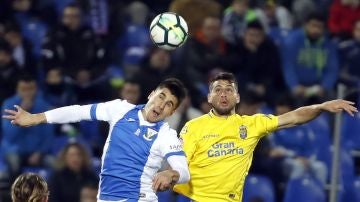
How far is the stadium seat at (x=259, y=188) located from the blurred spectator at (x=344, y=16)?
386cm

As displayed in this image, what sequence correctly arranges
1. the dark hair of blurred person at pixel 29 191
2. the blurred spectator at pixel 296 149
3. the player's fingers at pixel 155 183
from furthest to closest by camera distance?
the blurred spectator at pixel 296 149 → the player's fingers at pixel 155 183 → the dark hair of blurred person at pixel 29 191

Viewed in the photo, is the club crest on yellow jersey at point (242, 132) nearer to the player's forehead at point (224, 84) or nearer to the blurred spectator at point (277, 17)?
the player's forehead at point (224, 84)

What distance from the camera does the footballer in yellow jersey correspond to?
9930 millimetres

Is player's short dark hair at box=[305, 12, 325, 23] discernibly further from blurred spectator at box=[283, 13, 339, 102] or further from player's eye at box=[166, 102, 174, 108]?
player's eye at box=[166, 102, 174, 108]

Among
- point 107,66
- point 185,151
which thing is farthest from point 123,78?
point 185,151

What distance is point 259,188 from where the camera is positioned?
13.2 meters

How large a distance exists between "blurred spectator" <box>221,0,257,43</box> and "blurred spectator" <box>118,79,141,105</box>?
7.25 ft

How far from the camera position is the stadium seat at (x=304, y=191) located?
509 inches

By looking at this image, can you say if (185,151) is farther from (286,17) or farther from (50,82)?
(286,17)

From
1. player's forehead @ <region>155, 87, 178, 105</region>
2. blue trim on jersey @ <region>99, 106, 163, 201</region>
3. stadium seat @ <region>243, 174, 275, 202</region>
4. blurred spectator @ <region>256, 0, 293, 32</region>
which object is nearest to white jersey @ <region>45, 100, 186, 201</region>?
blue trim on jersey @ <region>99, 106, 163, 201</region>

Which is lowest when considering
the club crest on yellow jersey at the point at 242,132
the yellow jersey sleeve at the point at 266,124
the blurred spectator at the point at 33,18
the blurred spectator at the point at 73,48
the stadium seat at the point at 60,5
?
the club crest on yellow jersey at the point at 242,132

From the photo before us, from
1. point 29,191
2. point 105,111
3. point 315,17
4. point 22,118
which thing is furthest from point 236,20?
point 29,191

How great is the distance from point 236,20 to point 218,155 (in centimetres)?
619

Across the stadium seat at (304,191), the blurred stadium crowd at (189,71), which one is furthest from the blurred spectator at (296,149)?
the stadium seat at (304,191)
